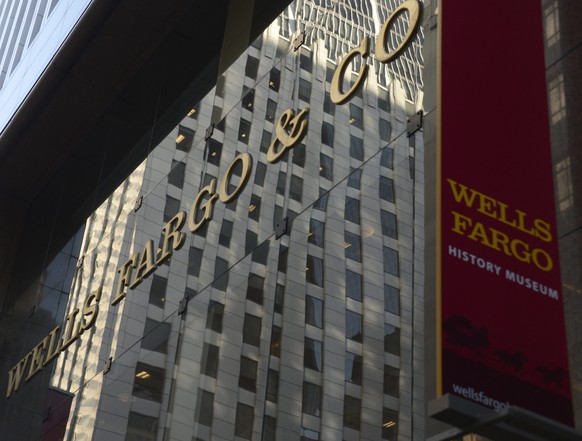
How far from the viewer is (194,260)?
14.6 meters

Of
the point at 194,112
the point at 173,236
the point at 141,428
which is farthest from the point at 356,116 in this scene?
the point at 194,112

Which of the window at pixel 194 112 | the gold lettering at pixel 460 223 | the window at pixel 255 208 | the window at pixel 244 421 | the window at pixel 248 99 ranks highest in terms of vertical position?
the window at pixel 194 112

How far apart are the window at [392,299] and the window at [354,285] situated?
14.5 inches

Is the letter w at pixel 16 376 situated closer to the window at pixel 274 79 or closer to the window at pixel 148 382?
the window at pixel 148 382

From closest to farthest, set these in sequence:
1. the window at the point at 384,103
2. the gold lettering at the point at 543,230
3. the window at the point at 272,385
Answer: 1. the gold lettering at the point at 543,230
2. the window at the point at 272,385
3. the window at the point at 384,103

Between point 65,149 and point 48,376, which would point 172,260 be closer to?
point 48,376

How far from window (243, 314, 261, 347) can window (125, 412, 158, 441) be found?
77.0 inches

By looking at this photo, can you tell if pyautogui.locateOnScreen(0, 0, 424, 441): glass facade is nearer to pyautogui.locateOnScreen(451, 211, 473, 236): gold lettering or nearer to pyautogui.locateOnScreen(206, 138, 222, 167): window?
pyautogui.locateOnScreen(206, 138, 222, 167): window

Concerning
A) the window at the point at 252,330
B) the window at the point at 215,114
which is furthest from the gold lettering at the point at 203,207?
the window at the point at 252,330

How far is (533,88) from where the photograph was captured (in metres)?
9.58

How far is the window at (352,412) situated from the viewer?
32.1 ft

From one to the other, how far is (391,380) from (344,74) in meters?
4.28

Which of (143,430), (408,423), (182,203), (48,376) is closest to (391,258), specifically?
(408,423)

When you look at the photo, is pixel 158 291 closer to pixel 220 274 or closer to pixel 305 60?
pixel 220 274
